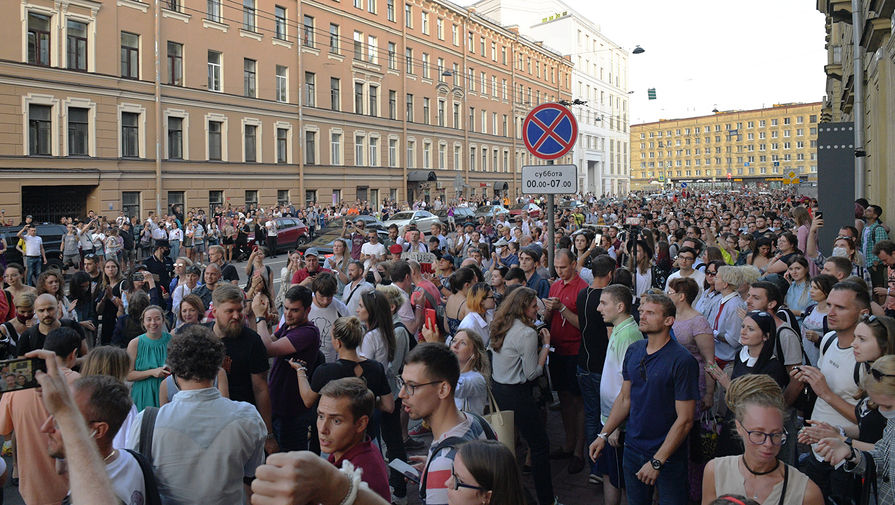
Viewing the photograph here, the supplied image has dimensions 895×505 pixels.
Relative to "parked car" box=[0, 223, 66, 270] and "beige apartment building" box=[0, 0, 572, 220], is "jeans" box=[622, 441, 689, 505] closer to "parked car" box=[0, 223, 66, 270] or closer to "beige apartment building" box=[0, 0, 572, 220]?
"parked car" box=[0, 223, 66, 270]

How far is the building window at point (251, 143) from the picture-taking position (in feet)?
115

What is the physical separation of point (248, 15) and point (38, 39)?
37.7 ft

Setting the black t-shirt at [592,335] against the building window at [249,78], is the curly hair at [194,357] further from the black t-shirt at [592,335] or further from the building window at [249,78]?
the building window at [249,78]

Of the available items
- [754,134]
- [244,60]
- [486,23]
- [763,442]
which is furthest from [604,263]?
[754,134]

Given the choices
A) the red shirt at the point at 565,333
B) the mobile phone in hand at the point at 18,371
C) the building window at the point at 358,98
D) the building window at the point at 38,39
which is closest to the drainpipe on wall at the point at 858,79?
the red shirt at the point at 565,333

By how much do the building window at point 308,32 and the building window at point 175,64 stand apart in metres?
8.57

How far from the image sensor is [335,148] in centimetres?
4066

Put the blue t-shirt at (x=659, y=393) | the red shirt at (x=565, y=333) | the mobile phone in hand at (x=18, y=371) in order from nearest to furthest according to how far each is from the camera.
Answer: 1. the mobile phone in hand at (x=18, y=371)
2. the blue t-shirt at (x=659, y=393)
3. the red shirt at (x=565, y=333)

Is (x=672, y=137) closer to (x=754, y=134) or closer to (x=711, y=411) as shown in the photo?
(x=754, y=134)

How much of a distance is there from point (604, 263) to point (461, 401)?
2.36 metres

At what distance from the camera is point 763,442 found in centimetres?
304

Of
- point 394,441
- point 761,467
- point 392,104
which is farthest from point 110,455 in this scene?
point 392,104

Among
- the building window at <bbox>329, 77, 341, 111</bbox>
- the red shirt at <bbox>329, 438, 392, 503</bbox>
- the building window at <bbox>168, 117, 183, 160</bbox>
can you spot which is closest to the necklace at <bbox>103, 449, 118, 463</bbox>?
the red shirt at <bbox>329, 438, 392, 503</bbox>

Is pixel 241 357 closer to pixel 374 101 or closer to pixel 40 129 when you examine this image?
pixel 40 129
